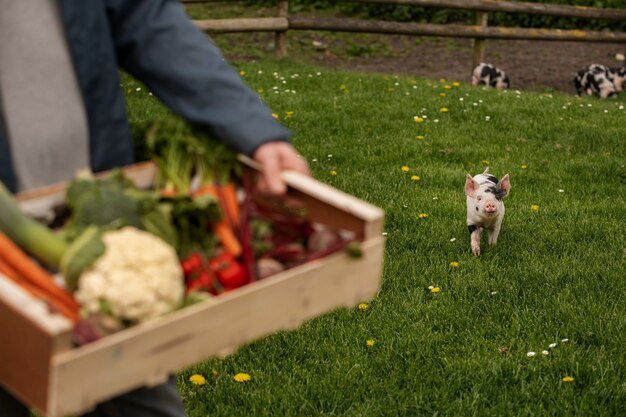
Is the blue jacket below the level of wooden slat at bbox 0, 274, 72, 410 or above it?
above

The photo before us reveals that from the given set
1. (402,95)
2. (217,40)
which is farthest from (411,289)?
(217,40)

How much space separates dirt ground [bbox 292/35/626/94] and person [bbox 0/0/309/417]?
31.6 feet

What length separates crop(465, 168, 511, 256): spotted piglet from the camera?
207 inches

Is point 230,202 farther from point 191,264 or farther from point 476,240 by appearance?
point 476,240

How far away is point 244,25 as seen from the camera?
11.2 meters

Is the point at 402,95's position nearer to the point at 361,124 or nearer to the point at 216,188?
the point at 361,124

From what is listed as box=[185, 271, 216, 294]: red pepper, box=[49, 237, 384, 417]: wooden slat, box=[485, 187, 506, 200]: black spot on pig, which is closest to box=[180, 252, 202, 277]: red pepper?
box=[185, 271, 216, 294]: red pepper

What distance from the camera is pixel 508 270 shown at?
5.07 meters

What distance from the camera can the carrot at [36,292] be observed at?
1.59 m

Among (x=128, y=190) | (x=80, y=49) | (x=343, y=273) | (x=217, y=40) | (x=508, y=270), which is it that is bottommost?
(x=217, y=40)

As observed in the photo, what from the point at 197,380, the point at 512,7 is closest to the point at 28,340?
the point at 197,380

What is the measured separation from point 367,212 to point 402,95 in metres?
7.77

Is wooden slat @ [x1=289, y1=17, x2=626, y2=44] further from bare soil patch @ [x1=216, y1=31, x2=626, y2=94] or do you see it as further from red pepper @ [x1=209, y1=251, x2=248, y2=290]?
red pepper @ [x1=209, y1=251, x2=248, y2=290]

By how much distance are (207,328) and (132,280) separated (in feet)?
0.46
